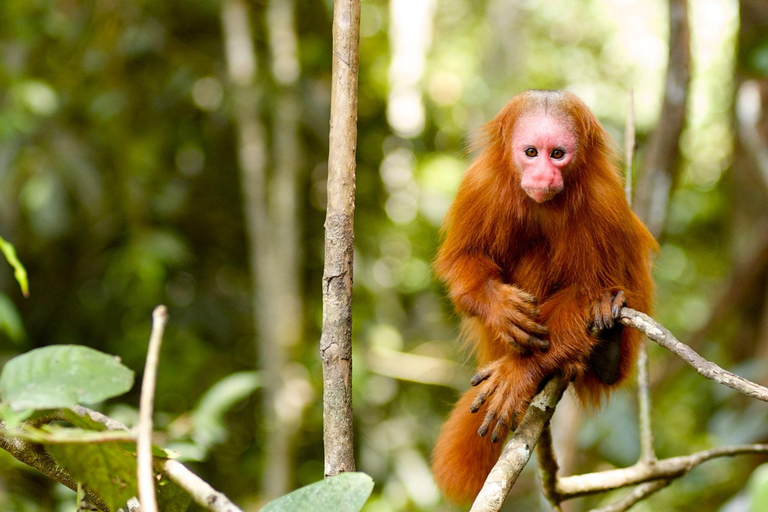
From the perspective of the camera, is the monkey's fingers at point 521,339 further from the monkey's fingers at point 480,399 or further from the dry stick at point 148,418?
the dry stick at point 148,418

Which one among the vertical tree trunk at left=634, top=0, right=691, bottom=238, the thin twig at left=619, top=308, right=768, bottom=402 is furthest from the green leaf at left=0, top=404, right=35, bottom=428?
the vertical tree trunk at left=634, top=0, right=691, bottom=238

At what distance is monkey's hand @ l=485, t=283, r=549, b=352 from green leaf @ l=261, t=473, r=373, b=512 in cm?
121

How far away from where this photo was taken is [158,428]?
3.13 metres

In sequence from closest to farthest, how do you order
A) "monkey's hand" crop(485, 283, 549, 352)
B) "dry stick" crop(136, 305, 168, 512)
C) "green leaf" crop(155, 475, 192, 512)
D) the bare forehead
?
"dry stick" crop(136, 305, 168, 512) < "green leaf" crop(155, 475, 192, 512) < "monkey's hand" crop(485, 283, 549, 352) < the bare forehead

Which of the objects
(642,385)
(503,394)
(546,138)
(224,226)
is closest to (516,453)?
(503,394)

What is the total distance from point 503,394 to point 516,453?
1.98ft

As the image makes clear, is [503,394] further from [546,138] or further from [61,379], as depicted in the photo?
[61,379]

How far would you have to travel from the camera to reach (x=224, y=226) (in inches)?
235

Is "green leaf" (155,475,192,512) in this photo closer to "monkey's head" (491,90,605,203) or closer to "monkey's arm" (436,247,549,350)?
"monkey's arm" (436,247,549,350)

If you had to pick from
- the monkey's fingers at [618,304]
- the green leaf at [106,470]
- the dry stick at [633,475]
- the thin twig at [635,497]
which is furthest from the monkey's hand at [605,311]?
the green leaf at [106,470]

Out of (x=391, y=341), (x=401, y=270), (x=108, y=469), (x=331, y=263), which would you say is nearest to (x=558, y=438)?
(x=391, y=341)

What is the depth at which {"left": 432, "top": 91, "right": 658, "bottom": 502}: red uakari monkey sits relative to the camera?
247 centimetres

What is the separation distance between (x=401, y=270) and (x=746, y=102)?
10.0 ft

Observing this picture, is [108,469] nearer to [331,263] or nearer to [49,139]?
[331,263]
